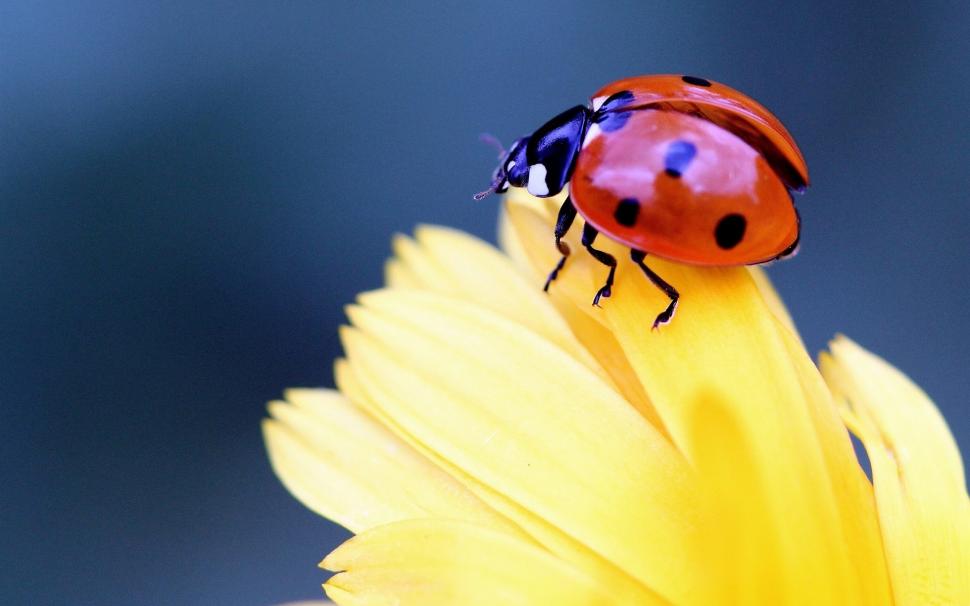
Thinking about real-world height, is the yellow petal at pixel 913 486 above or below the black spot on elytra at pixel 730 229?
below

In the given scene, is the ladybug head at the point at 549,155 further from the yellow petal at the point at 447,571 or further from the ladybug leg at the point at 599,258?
the yellow petal at the point at 447,571

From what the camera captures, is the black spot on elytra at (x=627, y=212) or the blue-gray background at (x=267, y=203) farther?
the blue-gray background at (x=267, y=203)

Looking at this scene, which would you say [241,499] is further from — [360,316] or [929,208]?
[929,208]

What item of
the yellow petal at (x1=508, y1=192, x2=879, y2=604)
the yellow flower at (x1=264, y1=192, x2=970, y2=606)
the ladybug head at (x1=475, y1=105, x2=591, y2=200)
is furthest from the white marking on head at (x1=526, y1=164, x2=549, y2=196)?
the yellow petal at (x1=508, y1=192, x2=879, y2=604)

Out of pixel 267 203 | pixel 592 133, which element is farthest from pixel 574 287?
pixel 267 203

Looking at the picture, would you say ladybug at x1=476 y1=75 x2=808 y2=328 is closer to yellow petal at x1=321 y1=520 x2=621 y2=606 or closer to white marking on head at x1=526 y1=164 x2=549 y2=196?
white marking on head at x1=526 y1=164 x2=549 y2=196

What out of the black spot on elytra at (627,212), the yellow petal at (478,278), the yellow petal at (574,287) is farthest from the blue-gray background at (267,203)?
the black spot on elytra at (627,212)
